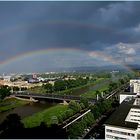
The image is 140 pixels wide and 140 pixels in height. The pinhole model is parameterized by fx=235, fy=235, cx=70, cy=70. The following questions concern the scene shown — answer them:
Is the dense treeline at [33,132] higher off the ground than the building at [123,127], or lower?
lower

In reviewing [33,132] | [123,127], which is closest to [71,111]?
[33,132]

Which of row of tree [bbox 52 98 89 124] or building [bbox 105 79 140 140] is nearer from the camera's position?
building [bbox 105 79 140 140]

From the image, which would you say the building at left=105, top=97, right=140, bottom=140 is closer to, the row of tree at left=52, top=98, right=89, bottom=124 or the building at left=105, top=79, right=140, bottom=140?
the building at left=105, top=79, right=140, bottom=140

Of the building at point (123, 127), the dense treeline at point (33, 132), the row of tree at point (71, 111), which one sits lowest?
the dense treeline at point (33, 132)

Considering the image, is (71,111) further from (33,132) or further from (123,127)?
(123,127)

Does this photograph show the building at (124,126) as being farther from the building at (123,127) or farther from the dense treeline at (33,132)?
the dense treeline at (33,132)

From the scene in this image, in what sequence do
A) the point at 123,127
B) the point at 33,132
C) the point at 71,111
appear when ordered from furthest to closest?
the point at 71,111, the point at 33,132, the point at 123,127

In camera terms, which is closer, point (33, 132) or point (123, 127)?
point (123, 127)

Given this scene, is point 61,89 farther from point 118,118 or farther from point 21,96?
point 118,118

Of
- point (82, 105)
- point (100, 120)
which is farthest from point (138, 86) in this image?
point (100, 120)

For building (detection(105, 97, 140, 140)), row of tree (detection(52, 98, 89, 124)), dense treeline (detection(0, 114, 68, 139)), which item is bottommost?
dense treeline (detection(0, 114, 68, 139))

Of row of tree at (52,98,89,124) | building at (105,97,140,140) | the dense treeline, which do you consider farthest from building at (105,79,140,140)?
row of tree at (52,98,89,124)

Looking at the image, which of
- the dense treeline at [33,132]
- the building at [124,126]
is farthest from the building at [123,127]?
the dense treeline at [33,132]
